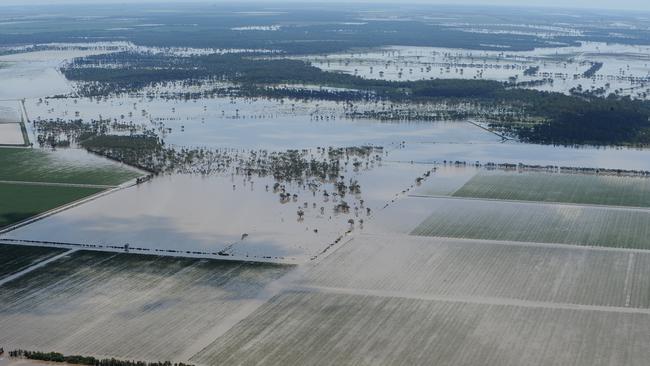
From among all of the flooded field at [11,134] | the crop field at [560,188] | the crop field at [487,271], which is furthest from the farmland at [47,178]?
the crop field at [560,188]

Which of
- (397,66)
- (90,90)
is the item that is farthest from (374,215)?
(397,66)

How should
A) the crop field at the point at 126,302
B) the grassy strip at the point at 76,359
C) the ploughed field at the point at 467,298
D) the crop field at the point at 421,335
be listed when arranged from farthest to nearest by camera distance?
the crop field at the point at 126,302 < the ploughed field at the point at 467,298 < the crop field at the point at 421,335 < the grassy strip at the point at 76,359

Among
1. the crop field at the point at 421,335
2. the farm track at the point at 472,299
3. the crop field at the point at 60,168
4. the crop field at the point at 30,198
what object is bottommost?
the crop field at the point at 60,168

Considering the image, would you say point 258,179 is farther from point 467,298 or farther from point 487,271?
point 467,298

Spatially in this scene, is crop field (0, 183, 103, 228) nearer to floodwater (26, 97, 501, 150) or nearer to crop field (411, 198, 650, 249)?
floodwater (26, 97, 501, 150)

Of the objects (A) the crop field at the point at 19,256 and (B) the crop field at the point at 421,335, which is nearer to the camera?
(B) the crop field at the point at 421,335

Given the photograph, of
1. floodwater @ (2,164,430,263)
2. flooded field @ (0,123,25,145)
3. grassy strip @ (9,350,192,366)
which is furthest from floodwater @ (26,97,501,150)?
grassy strip @ (9,350,192,366)

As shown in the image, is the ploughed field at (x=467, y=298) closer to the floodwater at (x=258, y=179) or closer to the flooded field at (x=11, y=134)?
the floodwater at (x=258, y=179)
